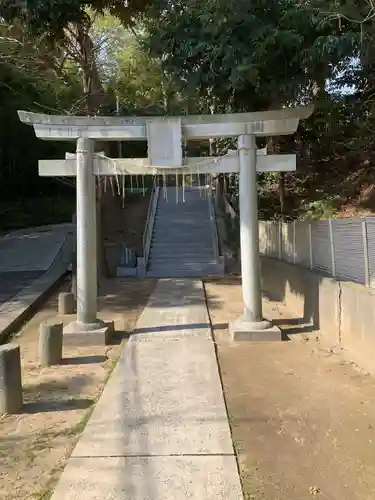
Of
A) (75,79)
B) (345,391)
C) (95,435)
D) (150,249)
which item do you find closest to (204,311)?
(345,391)

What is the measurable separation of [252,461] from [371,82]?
39.8ft

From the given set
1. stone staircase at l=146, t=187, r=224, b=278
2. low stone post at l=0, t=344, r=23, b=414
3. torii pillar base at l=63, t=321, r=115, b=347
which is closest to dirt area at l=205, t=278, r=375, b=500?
torii pillar base at l=63, t=321, r=115, b=347

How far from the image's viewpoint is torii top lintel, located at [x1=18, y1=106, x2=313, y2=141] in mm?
8594

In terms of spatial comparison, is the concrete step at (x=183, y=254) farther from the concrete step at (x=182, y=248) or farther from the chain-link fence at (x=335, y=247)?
the chain-link fence at (x=335, y=247)

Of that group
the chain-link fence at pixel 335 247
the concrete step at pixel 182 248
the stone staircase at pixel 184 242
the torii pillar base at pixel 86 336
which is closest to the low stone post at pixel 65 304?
the torii pillar base at pixel 86 336

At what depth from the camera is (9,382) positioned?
544 centimetres

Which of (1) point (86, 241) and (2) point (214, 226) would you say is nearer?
(1) point (86, 241)

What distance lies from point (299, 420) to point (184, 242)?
1542cm

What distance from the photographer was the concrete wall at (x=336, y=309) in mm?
6563

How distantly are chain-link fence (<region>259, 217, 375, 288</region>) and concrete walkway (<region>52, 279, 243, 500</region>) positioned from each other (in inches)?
95.0

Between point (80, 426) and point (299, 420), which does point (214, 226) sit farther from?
point (80, 426)

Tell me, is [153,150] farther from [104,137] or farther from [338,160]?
[338,160]

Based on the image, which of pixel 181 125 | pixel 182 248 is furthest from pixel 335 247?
pixel 182 248

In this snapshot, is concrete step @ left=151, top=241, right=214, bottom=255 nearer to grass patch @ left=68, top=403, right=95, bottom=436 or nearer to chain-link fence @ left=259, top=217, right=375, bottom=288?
chain-link fence @ left=259, top=217, right=375, bottom=288
